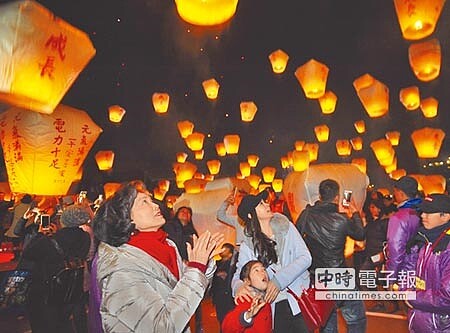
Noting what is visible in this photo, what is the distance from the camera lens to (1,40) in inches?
166

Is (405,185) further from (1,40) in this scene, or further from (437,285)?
(1,40)

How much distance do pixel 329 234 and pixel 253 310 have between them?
151 cm

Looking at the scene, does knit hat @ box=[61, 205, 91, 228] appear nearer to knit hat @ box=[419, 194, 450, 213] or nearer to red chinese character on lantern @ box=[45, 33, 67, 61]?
red chinese character on lantern @ box=[45, 33, 67, 61]

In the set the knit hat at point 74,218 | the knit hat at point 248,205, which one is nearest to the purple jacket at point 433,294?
the knit hat at point 248,205

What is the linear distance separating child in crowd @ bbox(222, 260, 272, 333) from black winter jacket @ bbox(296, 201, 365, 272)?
3.56 ft

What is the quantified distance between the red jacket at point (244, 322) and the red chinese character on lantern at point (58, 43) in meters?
3.44

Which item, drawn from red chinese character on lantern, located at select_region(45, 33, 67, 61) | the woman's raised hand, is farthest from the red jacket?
red chinese character on lantern, located at select_region(45, 33, 67, 61)

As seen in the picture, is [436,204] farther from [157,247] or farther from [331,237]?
[157,247]

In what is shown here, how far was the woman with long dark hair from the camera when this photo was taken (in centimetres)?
358

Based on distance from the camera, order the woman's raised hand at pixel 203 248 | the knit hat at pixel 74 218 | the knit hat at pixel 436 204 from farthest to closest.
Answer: the knit hat at pixel 74 218 < the knit hat at pixel 436 204 < the woman's raised hand at pixel 203 248

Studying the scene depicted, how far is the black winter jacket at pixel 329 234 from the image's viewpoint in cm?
438

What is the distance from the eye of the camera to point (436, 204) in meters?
3.38

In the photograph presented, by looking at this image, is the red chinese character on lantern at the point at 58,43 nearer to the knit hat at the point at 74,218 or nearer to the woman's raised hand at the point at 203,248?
the knit hat at the point at 74,218

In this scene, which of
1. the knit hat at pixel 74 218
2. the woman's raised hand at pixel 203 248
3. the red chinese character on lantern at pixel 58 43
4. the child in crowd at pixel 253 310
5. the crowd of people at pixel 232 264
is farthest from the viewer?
the red chinese character on lantern at pixel 58 43
